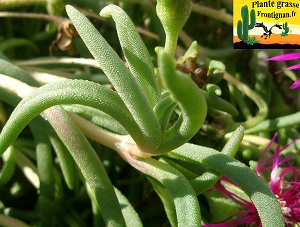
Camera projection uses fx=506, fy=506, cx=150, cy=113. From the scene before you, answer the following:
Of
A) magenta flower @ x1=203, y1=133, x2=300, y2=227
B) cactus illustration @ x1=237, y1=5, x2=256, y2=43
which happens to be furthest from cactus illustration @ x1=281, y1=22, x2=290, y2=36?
magenta flower @ x1=203, y1=133, x2=300, y2=227

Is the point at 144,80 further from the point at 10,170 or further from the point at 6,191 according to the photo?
the point at 6,191

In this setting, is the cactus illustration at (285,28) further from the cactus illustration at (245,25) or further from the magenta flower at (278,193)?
the magenta flower at (278,193)

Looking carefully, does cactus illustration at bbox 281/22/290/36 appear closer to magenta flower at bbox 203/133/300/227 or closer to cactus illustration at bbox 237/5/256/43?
cactus illustration at bbox 237/5/256/43

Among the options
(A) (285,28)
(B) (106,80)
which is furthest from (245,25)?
(B) (106,80)

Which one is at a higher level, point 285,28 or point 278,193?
point 285,28

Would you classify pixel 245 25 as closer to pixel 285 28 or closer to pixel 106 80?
pixel 285 28

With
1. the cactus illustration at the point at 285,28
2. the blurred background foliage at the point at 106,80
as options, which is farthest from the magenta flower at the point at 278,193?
the cactus illustration at the point at 285,28
